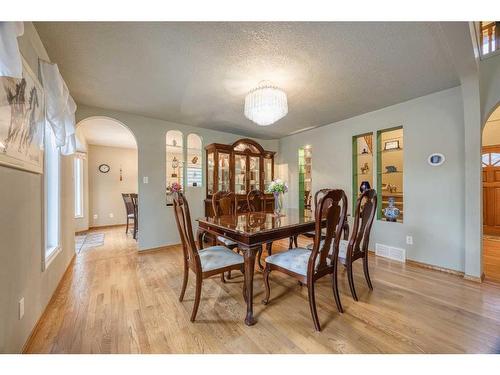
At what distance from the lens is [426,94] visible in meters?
2.79

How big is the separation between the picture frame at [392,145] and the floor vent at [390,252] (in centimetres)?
151

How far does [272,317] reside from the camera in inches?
68.0

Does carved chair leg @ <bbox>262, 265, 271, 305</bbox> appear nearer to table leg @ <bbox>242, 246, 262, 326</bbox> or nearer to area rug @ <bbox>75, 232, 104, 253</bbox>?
table leg @ <bbox>242, 246, 262, 326</bbox>

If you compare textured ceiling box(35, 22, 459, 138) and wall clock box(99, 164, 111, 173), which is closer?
textured ceiling box(35, 22, 459, 138)

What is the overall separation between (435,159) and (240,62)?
2.74 meters

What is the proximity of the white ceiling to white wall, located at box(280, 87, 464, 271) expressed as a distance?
174 inches

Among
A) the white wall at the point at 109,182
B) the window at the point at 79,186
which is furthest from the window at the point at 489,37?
the window at the point at 79,186

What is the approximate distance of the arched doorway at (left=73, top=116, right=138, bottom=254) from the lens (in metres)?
4.80

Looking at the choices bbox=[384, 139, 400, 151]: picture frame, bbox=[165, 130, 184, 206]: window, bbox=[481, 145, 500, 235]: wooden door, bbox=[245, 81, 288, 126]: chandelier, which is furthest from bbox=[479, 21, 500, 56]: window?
bbox=[165, 130, 184, 206]: window

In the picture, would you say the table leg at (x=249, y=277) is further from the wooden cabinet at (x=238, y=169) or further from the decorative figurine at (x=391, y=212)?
the decorative figurine at (x=391, y=212)

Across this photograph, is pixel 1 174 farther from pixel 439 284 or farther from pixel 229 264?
pixel 439 284

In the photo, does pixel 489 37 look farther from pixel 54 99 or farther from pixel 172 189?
pixel 172 189

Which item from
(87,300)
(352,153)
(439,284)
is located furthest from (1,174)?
(352,153)
